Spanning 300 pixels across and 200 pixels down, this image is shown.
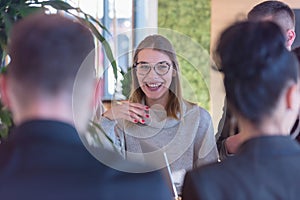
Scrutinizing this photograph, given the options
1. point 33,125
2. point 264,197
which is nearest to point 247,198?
point 264,197

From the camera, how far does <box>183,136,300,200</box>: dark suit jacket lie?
3.60 ft

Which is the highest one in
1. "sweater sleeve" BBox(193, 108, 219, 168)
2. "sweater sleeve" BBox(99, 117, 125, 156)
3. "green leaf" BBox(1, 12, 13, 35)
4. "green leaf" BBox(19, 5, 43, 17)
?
"green leaf" BBox(19, 5, 43, 17)

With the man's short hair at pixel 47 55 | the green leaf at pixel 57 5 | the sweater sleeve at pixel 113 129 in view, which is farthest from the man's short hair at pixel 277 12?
the man's short hair at pixel 47 55

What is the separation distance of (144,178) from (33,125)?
0.23 metres

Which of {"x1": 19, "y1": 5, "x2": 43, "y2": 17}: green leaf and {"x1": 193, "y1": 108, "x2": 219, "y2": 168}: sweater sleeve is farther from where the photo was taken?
{"x1": 193, "y1": 108, "x2": 219, "y2": 168}: sweater sleeve

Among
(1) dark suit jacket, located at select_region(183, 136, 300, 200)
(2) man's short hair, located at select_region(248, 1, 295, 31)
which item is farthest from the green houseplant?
(2) man's short hair, located at select_region(248, 1, 295, 31)

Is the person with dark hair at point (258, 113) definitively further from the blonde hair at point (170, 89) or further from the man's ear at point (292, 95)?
the blonde hair at point (170, 89)

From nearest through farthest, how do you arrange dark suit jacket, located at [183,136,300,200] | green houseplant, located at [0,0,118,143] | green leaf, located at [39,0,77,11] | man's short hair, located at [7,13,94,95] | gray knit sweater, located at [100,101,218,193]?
man's short hair, located at [7,13,94,95]
dark suit jacket, located at [183,136,300,200]
green houseplant, located at [0,0,118,143]
green leaf, located at [39,0,77,11]
gray knit sweater, located at [100,101,218,193]

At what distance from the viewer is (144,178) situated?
105cm

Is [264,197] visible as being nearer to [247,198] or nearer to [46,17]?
[247,198]

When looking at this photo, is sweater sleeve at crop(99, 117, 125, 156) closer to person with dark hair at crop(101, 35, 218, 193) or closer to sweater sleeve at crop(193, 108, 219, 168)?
person with dark hair at crop(101, 35, 218, 193)

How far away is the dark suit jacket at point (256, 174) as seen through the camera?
3.60 feet

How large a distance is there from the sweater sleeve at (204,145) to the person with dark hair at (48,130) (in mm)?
1227

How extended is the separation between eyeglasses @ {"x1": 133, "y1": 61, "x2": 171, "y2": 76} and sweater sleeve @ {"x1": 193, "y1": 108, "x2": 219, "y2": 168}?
266mm
